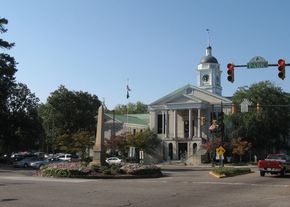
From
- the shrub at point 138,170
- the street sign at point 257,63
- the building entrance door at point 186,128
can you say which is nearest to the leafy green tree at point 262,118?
the building entrance door at point 186,128

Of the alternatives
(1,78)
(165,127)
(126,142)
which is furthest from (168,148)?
(1,78)

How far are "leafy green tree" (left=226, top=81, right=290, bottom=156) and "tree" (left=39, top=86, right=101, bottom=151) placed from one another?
3823cm

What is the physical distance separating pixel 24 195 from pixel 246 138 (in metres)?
61.4

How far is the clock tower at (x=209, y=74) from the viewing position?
10756 cm

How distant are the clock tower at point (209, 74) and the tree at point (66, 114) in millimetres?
24529

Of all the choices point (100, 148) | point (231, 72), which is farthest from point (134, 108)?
point (231, 72)

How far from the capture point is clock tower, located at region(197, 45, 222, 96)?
108m

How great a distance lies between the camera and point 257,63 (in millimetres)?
27781

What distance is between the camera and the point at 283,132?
8056 centimetres

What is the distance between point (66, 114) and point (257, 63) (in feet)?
277

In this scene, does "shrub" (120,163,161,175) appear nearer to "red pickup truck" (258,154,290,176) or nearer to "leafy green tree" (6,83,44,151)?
"red pickup truck" (258,154,290,176)

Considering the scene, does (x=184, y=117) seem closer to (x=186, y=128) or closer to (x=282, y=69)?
(x=186, y=128)

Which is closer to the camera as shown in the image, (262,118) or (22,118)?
(22,118)

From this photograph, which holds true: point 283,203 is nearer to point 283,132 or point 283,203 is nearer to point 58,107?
point 283,132
